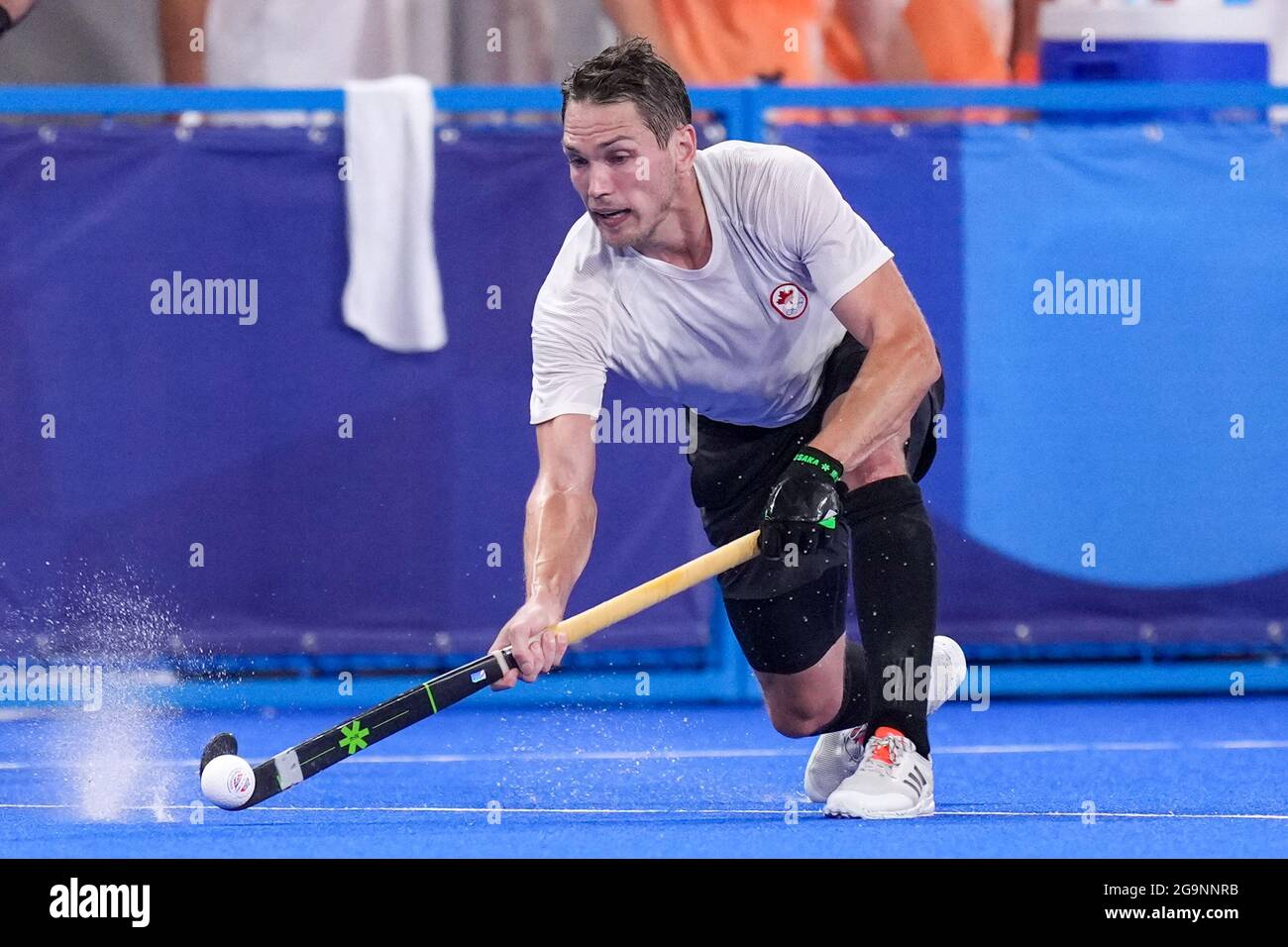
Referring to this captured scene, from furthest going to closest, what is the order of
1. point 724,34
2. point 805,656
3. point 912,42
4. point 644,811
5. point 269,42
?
point 912,42, point 724,34, point 269,42, point 805,656, point 644,811

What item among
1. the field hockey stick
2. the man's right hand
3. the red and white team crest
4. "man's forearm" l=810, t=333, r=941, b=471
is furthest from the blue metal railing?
the man's right hand

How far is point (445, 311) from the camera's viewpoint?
247 inches

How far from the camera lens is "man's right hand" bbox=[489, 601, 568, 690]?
12.5ft

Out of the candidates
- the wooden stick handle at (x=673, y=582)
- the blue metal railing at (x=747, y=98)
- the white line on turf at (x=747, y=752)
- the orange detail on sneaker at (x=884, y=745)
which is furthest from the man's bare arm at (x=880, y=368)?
the blue metal railing at (x=747, y=98)

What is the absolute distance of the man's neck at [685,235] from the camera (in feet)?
13.4

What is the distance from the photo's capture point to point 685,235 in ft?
13.6

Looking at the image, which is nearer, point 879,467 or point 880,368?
point 880,368

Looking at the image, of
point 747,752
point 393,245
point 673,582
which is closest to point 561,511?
point 673,582

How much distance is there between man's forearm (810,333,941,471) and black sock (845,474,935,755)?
21cm

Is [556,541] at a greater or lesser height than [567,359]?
lesser

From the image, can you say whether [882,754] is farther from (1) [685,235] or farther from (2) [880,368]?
(1) [685,235]

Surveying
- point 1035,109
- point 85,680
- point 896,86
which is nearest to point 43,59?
point 85,680

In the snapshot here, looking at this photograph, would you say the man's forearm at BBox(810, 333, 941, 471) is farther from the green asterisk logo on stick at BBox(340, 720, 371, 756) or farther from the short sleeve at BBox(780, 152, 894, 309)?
the green asterisk logo on stick at BBox(340, 720, 371, 756)

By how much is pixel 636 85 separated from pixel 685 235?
14.2 inches
